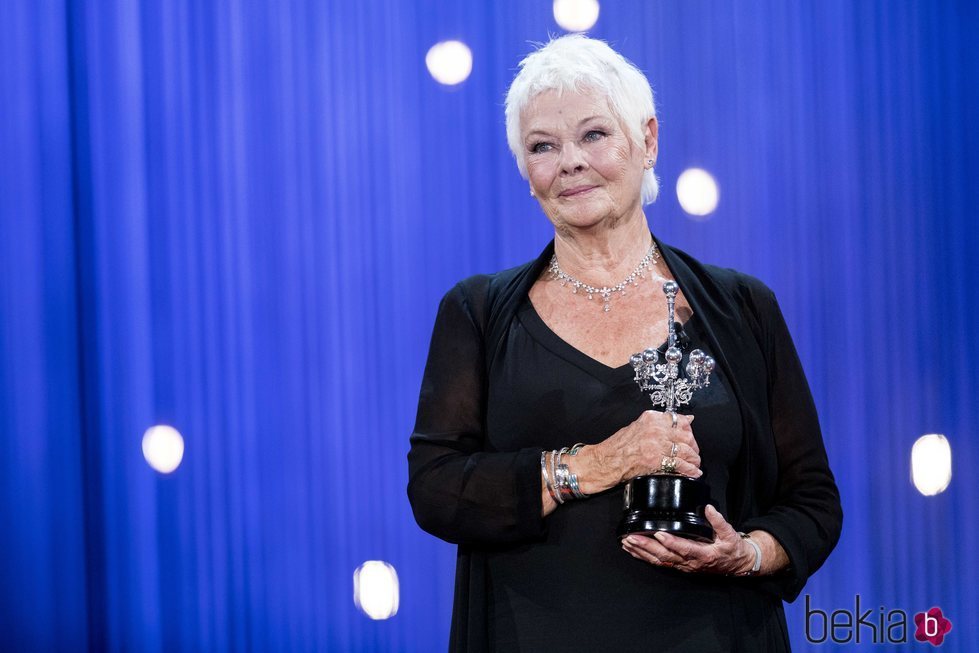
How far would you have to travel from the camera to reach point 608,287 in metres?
1.61

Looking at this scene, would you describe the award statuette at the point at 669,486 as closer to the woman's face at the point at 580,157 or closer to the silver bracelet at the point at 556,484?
the silver bracelet at the point at 556,484

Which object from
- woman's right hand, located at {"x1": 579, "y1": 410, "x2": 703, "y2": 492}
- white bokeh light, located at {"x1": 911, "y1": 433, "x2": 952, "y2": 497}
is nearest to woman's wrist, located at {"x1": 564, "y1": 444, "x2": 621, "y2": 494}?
woman's right hand, located at {"x1": 579, "y1": 410, "x2": 703, "y2": 492}

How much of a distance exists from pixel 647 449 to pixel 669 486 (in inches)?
2.2

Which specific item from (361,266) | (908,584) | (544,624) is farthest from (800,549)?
(361,266)

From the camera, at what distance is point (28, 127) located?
2.74 metres

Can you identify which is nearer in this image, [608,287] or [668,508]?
[668,508]

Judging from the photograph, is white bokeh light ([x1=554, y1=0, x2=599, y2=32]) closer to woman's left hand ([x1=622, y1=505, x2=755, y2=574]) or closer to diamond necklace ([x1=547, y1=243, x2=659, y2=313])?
diamond necklace ([x1=547, y1=243, x2=659, y2=313])

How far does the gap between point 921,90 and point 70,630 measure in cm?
272

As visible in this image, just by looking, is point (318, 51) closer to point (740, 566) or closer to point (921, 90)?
point (921, 90)

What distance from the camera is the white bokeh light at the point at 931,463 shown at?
8.56 feet

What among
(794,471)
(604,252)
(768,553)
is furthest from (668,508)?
(604,252)

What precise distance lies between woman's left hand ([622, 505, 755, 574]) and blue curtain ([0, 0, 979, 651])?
1.35 meters

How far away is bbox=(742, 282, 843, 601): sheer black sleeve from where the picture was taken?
1496mm

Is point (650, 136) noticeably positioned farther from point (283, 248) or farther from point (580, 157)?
point (283, 248)
